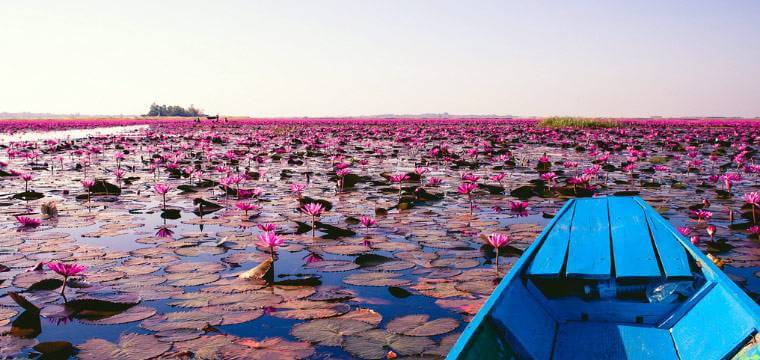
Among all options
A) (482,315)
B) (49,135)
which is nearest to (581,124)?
(49,135)

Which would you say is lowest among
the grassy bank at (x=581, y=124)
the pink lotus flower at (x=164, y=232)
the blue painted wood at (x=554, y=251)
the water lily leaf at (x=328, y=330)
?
the water lily leaf at (x=328, y=330)

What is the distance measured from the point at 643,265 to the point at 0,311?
3.13m

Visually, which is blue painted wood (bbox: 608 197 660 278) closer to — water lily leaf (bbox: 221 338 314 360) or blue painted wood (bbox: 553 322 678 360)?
blue painted wood (bbox: 553 322 678 360)

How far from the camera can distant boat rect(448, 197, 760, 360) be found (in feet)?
6.09

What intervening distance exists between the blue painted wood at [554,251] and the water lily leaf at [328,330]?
835 millimetres

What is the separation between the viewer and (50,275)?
3.26 metres

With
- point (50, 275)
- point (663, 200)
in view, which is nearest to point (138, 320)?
point (50, 275)

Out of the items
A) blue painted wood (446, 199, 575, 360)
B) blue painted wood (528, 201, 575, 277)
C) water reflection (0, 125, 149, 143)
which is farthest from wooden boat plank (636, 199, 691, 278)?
water reflection (0, 125, 149, 143)

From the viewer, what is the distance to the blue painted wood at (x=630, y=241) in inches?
105

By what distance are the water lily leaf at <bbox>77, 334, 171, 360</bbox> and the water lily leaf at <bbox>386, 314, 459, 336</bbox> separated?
1.00 m

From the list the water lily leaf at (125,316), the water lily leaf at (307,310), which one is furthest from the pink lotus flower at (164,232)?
the water lily leaf at (307,310)

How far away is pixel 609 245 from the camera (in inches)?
114

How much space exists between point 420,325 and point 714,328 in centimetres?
118

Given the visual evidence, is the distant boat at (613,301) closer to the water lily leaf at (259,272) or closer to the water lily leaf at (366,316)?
the water lily leaf at (366,316)
